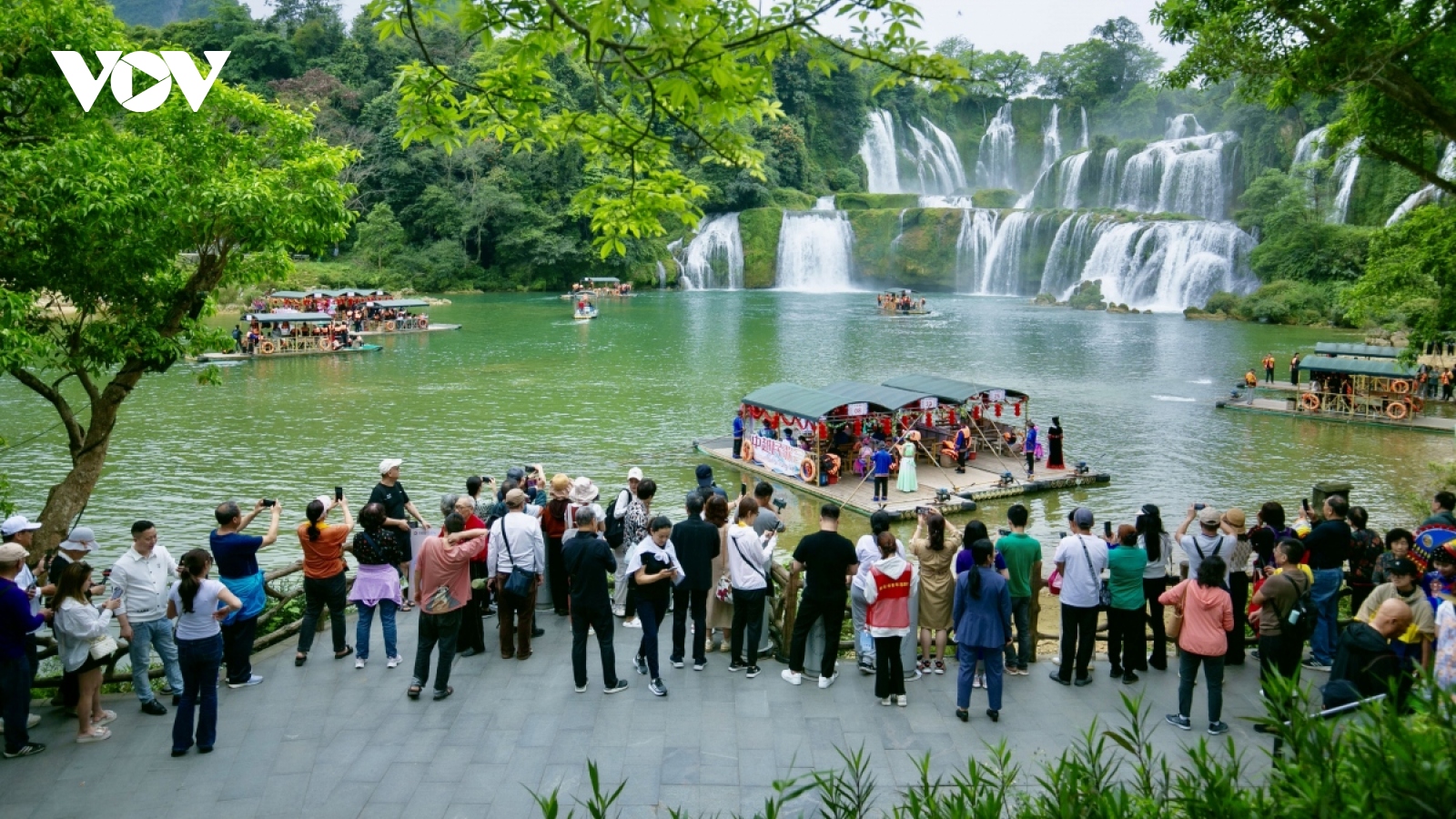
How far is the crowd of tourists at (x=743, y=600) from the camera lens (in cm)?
581

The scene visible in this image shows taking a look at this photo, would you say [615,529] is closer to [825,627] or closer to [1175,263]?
[825,627]

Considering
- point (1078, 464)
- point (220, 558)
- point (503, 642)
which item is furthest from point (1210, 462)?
point (220, 558)

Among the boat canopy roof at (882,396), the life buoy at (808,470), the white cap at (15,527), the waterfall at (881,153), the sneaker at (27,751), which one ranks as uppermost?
the waterfall at (881,153)

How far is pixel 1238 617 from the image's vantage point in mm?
7246

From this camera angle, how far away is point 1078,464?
658 inches

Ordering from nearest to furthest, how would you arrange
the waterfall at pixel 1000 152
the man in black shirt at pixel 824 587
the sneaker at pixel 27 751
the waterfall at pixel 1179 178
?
the sneaker at pixel 27 751 → the man in black shirt at pixel 824 587 → the waterfall at pixel 1179 178 → the waterfall at pixel 1000 152

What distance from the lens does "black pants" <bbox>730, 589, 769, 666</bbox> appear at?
6906 mm

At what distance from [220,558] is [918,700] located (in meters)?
4.86

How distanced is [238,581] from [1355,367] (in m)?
24.9

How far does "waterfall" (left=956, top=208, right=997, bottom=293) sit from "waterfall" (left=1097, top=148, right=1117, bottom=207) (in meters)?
10.2

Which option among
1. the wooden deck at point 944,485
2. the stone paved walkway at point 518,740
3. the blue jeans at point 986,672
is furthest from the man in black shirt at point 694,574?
the wooden deck at point 944,485

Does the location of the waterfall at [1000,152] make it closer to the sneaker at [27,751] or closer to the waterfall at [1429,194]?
the waterfall at [1429,194]

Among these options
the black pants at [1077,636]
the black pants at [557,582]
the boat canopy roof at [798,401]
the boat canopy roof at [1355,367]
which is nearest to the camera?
the black pants at [1077,636]

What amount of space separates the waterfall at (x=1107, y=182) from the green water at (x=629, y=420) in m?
28.5
